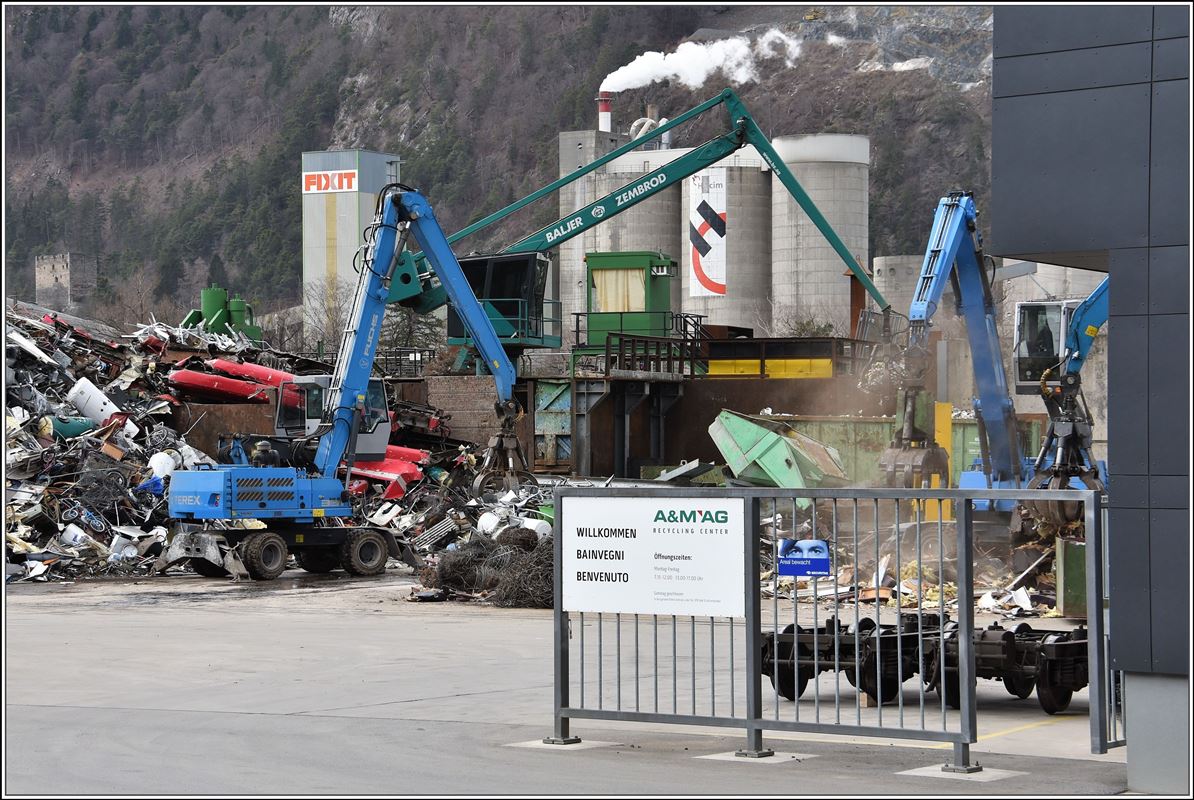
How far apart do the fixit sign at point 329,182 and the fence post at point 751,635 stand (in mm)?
112502

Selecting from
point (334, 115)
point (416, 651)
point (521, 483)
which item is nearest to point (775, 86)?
point (334, 115)

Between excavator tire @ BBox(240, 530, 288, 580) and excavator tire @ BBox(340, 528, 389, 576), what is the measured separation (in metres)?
1.13

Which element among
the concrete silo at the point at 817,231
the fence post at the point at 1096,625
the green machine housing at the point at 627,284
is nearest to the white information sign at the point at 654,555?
the fence post at the point at 1096,625

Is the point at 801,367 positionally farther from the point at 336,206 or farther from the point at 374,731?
the point at 336,206

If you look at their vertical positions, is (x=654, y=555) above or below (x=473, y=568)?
above

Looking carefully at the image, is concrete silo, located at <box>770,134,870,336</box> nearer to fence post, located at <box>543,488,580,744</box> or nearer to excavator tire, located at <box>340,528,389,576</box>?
excavator tire, located at <box>340,528,389,576</box>

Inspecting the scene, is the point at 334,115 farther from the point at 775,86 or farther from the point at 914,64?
the point at 914,64

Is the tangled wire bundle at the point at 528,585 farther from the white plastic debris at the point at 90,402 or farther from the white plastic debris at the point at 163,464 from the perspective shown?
the white plastic debris at the point at 90,402

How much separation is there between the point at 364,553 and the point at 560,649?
54.2ft

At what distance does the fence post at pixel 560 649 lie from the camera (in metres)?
10.2

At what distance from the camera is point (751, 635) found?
9.48 metres

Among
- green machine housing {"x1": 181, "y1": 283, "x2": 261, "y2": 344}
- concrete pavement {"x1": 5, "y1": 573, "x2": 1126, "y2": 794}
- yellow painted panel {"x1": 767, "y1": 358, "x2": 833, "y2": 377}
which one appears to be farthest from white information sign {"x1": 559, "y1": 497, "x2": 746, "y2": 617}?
green machine housing {"x1": 181, "y1": 283, "x2": 261, "y2": 344}

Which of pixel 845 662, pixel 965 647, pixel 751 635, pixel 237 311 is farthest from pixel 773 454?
pixel 237 311

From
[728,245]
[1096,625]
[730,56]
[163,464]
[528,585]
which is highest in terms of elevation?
[730,56]
